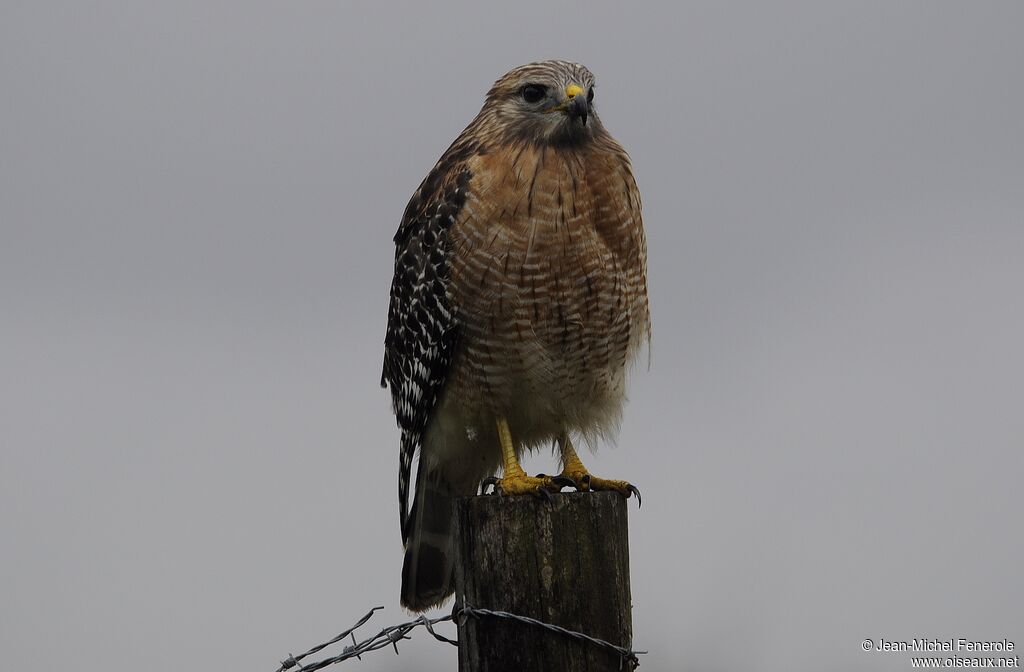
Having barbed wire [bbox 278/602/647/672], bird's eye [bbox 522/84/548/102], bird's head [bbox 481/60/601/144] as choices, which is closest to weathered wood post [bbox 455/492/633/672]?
barbed wire [bbox 278/602/647/672]

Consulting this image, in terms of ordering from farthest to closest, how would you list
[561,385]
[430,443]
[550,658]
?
[430,443] < [561,385] < [550,658]

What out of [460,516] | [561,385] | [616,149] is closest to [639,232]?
[616,149]

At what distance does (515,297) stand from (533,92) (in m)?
1.08

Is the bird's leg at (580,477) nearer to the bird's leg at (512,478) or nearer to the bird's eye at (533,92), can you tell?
the bird's leg at (512,478)

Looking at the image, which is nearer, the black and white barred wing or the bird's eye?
the black and white barred wing

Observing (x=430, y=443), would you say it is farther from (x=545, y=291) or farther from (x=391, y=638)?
(x=391, y=638)

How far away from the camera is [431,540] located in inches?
253

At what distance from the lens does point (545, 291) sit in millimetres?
5668

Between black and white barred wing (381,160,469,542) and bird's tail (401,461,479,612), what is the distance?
0.07 m

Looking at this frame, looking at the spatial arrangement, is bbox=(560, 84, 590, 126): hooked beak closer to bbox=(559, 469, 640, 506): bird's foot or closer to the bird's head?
the bird's head

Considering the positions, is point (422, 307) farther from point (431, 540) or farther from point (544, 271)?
point (431, 540)

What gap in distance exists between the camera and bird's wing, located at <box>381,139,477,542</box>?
230 inches

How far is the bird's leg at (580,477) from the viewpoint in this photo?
5605 mm

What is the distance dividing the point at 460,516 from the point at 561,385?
1.81 m
